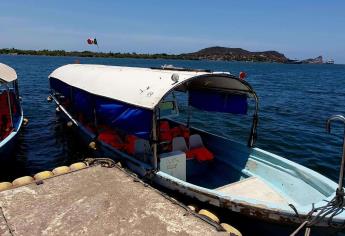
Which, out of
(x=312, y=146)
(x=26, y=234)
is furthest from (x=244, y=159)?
(x=312, y=146)

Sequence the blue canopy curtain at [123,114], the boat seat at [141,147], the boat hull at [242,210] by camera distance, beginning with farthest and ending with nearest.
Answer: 1. the boat seat at [141,147]
2. the blue canopy curtain at [123,114]
3. the boat hull at [242,210]

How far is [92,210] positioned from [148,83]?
4.31 meters

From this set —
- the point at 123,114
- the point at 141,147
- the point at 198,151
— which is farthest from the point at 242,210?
the point at 123,114

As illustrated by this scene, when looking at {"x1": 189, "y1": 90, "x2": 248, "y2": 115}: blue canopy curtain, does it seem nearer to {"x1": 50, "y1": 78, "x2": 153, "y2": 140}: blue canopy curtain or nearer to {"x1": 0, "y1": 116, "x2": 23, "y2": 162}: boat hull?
{"x1": 50, "y1": 78, "x2": 153, "y2": 140}: blue canopy curtain

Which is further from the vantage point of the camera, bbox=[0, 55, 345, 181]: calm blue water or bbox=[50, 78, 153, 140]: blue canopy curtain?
bbox=[0, 55, 345, 181]: calm blue water

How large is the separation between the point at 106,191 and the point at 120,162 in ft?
8.64

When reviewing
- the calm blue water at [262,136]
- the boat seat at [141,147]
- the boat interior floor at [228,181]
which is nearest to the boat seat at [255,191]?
the boat interior floor at [228,181]

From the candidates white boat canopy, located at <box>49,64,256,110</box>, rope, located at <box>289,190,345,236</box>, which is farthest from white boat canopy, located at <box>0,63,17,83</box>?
rope, located at <box>289,190,345,236</box>

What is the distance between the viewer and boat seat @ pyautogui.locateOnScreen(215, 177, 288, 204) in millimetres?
9289

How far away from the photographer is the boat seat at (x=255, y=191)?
9.29 meters

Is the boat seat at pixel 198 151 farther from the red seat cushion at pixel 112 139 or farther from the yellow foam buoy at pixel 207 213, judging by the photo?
the yellow foam buoy at pixel 207 213

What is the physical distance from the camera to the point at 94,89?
12133mm

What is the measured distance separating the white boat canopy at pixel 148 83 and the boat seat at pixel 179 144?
197 centimetres

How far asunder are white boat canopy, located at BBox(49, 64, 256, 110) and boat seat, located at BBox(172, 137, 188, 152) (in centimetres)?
197
